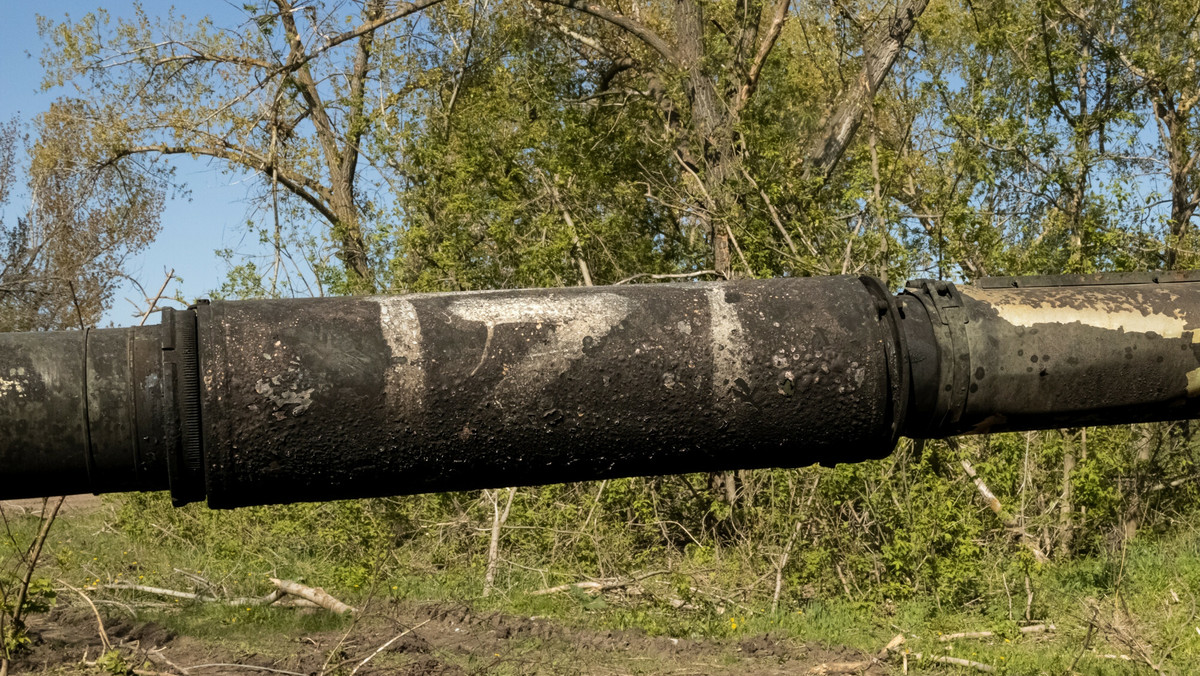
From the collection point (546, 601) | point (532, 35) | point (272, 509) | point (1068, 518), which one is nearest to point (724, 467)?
point (546, 601)

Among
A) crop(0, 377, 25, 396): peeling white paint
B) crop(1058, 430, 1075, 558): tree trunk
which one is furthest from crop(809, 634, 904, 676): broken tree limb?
crop(0, 377, 25, 396): peeling white paint

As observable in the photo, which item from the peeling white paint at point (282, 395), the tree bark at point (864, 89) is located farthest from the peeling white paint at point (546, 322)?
the tree bark at point (864, 89)

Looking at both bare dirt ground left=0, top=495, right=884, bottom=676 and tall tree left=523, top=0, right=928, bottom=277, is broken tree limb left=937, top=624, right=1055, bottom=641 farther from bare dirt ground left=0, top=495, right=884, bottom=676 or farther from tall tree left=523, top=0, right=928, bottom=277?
tall tree left=523, top=0, right=928, bottom=277

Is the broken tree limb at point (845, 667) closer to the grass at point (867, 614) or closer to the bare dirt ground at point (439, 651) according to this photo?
the bare dirt ground at point (439, 651)

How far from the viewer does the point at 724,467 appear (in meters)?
1.84

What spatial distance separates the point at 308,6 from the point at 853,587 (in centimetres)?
928

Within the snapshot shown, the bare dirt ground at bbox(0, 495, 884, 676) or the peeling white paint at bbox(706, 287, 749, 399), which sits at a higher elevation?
the peeling white paint at bbox(706, 287, 749, 399)

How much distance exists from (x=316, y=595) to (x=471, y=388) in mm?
6743

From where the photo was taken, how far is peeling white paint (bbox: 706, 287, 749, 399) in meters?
1.76

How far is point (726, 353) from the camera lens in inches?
69.4

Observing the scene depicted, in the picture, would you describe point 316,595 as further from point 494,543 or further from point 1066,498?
point 1066,498

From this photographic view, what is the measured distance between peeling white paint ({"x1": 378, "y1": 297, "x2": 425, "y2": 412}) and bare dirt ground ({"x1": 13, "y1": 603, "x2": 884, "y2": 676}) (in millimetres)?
4235

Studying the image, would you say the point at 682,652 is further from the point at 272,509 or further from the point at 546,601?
the point at 272,509

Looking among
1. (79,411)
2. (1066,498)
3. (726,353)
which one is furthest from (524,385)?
(1066,498)
